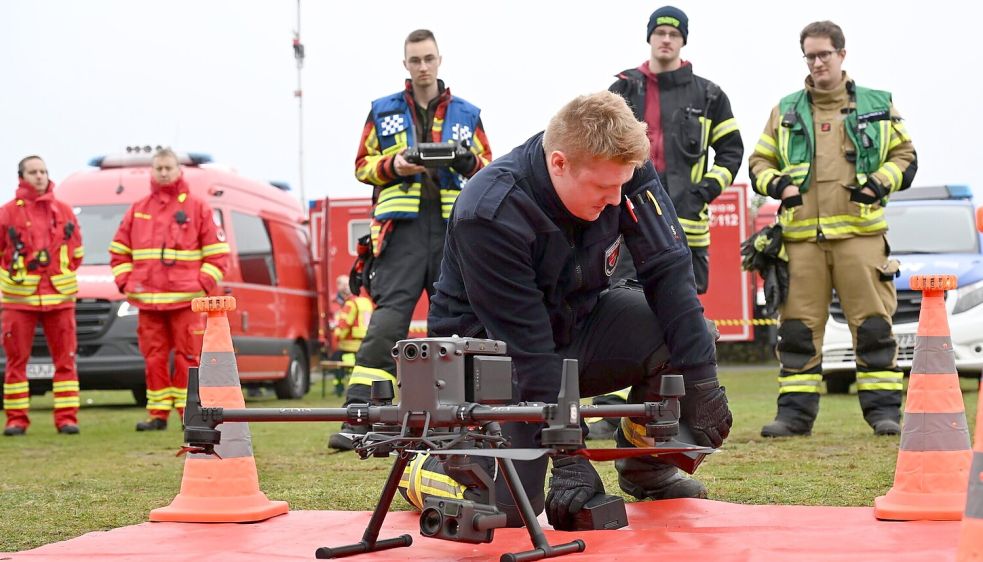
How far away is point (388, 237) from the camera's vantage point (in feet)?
21.7

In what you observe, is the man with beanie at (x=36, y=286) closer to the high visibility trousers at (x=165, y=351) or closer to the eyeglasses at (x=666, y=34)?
the high visibility trousers at (x=165, y=351)

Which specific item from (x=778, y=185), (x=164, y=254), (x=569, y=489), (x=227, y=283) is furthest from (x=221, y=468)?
(x=227, y=283)

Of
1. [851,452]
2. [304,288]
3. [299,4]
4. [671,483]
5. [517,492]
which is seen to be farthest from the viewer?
[299,4]

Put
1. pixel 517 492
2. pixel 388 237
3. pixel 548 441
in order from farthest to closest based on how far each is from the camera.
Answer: pixel 388 237 < pixel 517 492 < pixel 548 441

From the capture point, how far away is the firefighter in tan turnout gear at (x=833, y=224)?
689 centimetres

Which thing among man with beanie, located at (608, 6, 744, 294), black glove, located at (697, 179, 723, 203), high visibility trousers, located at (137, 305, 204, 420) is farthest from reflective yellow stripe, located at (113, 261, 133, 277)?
black glove, located at (697, 179, 723, 203)

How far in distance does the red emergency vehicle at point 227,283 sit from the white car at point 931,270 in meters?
5.82

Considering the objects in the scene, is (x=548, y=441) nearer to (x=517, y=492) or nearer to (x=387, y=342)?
(x=517, y=492)

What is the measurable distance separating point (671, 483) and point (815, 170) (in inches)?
116

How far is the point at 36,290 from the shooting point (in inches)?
364

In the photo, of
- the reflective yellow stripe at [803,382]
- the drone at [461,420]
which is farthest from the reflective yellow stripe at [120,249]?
the drone at [461,420]

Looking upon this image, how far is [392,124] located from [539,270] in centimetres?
305

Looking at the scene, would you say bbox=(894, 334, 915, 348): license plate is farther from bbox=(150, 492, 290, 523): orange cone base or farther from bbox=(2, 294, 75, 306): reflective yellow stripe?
bbox=(150, 492, 290, 523): orange cone base

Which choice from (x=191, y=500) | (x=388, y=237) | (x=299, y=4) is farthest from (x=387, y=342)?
(x=299, y=4)
